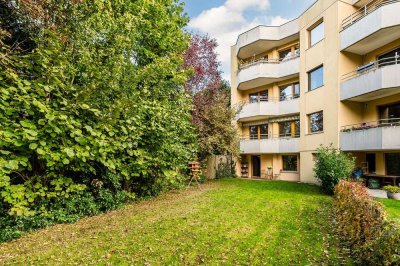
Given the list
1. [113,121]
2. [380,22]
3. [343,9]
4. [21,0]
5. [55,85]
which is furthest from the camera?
[343,9]

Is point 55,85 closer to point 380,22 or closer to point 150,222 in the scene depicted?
point 150,222

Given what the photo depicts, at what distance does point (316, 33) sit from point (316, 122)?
7144mm

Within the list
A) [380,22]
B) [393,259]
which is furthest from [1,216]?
[380,22]

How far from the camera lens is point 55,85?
7.29 meters

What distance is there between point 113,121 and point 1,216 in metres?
4.43

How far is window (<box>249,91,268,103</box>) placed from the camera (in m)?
24.2

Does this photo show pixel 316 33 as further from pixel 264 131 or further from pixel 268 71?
pixel 264 131

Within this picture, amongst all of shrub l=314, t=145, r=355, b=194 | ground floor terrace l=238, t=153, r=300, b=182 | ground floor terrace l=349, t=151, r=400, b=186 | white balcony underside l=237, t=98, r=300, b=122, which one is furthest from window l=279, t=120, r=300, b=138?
shrub l=314, t=145, r=355, b=194

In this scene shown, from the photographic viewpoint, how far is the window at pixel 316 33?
1880 cm

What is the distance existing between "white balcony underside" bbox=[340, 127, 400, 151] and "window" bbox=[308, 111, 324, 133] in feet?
8.06

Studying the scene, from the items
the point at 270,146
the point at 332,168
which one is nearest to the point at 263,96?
the point at 270,146

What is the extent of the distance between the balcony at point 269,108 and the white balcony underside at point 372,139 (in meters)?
6.07

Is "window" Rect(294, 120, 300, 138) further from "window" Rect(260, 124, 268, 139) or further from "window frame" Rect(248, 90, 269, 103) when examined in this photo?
"window frame" Rect(248, 90, 269, 103)

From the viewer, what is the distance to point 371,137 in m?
14.0
